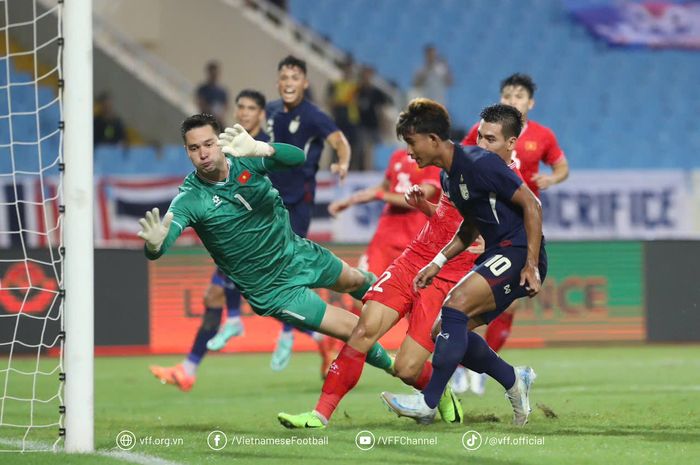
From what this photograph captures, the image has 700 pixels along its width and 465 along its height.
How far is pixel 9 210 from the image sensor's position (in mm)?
16203

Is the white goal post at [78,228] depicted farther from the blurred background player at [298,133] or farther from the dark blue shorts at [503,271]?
the blurred background player at [298,133]

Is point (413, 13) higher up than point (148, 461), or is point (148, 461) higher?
point (413, 13)

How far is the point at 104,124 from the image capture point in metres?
18.8

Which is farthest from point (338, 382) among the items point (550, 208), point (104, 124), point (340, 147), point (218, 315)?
point (104, 124)

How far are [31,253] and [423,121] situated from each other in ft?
26.3

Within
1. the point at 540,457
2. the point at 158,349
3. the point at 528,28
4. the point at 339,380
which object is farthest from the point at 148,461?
the point at 528,28

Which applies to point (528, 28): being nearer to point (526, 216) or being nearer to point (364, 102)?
point (364, 102)

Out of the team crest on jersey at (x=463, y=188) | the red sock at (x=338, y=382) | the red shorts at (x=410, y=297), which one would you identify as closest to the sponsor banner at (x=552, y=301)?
the red shorts at (x=410, y=297)

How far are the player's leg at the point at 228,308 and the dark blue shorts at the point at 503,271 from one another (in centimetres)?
366

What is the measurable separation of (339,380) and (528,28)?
16.4m

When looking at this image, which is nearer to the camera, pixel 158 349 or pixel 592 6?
pixel 158 349

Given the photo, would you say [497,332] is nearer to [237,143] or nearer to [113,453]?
[237,143]

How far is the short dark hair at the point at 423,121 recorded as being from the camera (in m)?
6.75

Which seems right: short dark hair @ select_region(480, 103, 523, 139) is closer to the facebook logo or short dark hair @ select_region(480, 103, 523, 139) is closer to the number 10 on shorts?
the number 10 on shorts
